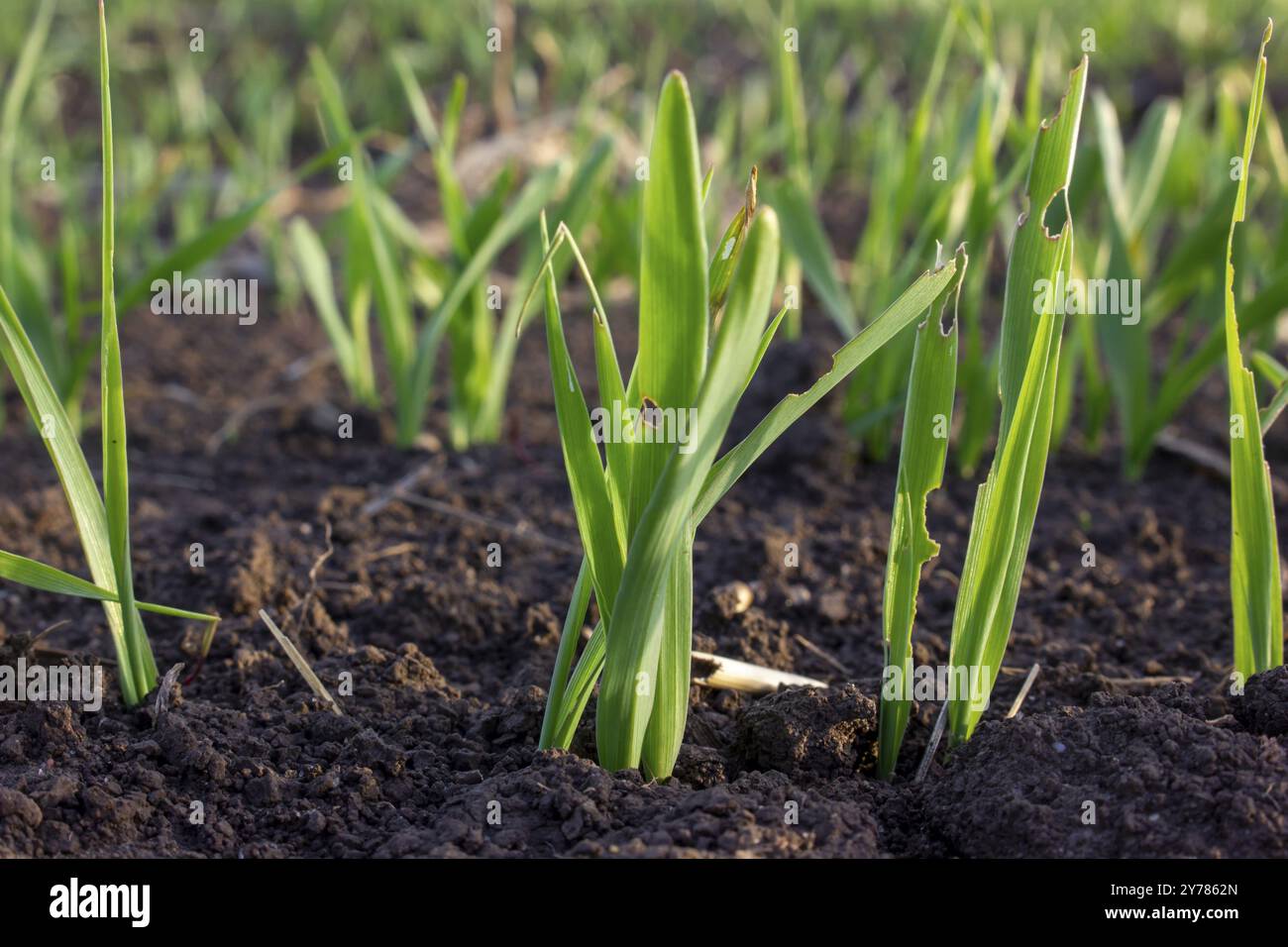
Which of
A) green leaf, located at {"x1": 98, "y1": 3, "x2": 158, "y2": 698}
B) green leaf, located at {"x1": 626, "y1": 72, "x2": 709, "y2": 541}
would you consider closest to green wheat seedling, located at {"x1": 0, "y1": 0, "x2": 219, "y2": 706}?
green leaf, located at {"x1": 98, "y1": 3, "x2": 158, "y2": 698}

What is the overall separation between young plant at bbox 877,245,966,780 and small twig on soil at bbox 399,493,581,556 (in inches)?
30.6

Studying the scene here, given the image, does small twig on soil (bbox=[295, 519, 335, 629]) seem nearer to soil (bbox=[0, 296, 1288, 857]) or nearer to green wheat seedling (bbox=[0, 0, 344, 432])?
soil (bbox=[0, 296, 1288, 857])

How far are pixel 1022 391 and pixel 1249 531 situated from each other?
14.8 inches

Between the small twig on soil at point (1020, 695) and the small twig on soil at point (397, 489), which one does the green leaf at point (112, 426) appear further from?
the small twig on soil at point (1020, 695)

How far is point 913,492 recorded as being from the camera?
1262 millimetres

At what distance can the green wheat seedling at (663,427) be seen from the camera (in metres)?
0.97

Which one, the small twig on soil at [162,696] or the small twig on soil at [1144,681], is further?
the small twig on soil at [1144,681]

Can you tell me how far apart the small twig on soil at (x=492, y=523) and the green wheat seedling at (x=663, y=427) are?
72 centimetres

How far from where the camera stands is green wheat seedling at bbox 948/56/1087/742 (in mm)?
1185

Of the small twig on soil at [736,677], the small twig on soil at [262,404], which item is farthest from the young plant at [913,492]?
the small twig on soil at [262,404]

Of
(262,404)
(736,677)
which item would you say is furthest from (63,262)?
(736,677)
